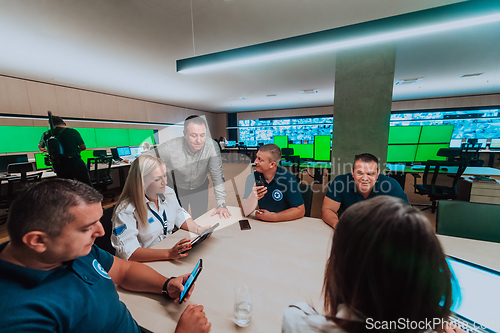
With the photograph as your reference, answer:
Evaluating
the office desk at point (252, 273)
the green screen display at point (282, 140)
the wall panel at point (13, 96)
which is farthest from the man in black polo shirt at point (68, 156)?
the green screen display at point (282, 140)

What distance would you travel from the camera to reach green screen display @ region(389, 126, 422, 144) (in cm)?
368

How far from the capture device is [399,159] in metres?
3.88

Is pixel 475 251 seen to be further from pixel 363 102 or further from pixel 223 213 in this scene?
pixel 363 102

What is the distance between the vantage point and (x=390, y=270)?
40cm

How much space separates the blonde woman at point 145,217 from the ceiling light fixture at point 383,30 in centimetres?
126

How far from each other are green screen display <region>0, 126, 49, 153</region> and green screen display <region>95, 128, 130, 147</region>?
1260 millimetres

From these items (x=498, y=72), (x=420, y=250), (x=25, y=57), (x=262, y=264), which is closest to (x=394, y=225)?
(x=420, y=250)

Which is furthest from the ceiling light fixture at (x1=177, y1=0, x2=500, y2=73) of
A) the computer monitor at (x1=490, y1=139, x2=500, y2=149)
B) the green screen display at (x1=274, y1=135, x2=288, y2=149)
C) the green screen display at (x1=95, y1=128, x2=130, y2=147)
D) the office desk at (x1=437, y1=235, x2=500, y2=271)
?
the computer monitor at (x1=490, y1=139, x2=500, y2=149)

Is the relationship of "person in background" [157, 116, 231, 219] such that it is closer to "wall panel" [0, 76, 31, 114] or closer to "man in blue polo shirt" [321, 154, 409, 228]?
"man in blue polo shirt" [321, 154, 409, 228]

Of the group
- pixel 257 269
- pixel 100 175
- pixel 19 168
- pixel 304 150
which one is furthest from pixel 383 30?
pixel 100 175

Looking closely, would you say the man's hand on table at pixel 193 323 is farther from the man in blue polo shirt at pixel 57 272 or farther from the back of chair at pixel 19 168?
the back of chair at pixel 19 168

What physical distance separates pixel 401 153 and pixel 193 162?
3.96 m

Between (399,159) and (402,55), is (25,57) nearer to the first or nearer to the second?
(402,55)

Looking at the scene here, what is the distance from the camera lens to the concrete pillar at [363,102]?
8.91 ft
